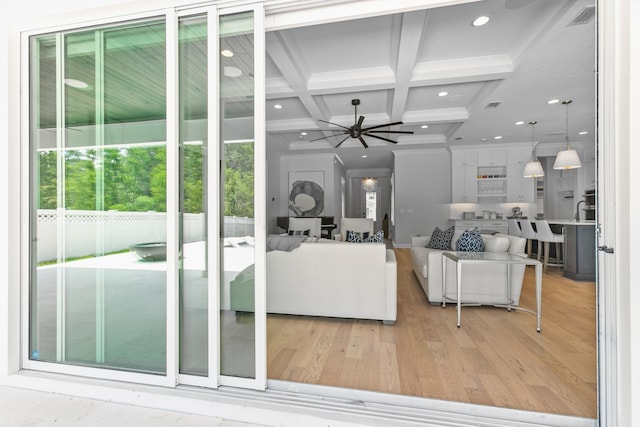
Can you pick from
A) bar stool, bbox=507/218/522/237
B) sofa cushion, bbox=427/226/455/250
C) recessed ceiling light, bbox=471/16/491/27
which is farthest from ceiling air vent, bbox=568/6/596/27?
bar stool, bbox=507/218/522/237

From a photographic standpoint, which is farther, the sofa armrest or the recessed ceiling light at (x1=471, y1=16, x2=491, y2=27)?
the sofa armrest

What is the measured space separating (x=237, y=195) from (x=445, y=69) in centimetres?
339

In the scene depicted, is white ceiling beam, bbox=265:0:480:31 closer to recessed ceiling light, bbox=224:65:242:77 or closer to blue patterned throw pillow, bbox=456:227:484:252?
recessed ceiling light, bbox=224:65:242:77

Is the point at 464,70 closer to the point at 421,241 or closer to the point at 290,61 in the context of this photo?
the point at 290,61

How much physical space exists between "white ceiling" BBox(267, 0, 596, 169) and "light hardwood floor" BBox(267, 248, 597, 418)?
2.24m

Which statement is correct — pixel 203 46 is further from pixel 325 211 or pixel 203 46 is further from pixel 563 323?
pixel 325 211

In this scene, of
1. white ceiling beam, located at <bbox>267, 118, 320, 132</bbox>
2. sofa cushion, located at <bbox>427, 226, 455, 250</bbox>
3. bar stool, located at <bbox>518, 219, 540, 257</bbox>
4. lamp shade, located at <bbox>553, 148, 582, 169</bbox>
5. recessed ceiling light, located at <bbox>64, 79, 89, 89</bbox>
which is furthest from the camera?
white ceiling beam, located at <bbox>267, 118, 320, 132</bbox>

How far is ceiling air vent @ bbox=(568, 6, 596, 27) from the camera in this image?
→ 249cm

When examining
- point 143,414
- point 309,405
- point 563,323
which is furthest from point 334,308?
point 563,323

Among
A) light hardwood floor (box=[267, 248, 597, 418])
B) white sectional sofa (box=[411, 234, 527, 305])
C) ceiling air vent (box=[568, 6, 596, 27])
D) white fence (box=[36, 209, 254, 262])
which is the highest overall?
ceiling air vent (box=[568, 6, 596, 27])

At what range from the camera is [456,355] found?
7.12 feet

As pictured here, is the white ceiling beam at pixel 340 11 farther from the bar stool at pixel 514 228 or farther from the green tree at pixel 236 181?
the bar stool at pixel 514 228

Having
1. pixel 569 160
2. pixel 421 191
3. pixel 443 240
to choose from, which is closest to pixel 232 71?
pixel 443 240

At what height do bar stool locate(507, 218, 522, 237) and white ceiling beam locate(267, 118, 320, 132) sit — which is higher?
white ceiling beam locate(267, 118, 320, 132)
